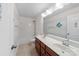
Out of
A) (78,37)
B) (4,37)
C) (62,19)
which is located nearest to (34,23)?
(62,19)

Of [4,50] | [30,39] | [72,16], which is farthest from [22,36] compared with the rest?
[4,50]

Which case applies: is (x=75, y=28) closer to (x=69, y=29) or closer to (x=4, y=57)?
(x=69, y=29)

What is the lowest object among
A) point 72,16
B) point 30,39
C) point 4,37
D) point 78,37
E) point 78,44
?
→ point 30,39

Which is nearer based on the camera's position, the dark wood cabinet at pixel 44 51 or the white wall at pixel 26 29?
the dark wood cabinet at pixel 44 51

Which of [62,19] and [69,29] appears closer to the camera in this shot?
[69,29]

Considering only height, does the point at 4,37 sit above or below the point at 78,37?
above

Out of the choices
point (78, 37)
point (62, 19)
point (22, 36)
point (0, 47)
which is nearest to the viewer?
point (0, 47)

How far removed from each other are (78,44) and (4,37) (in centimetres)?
178

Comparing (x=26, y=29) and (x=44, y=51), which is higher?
(x=26, y=29)

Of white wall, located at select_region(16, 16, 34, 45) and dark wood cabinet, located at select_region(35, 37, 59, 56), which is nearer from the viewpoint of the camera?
dark wood cabinet, located at select_region(35, 37, 59, 56)

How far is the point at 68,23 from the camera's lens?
2.75m

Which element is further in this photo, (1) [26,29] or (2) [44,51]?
(1) [26,29]

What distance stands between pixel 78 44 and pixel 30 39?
5.43 metres

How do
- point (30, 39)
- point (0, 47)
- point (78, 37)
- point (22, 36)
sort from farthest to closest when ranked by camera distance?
point (30, 39), point (22, 36), point (78, 37), point (0, 47)
